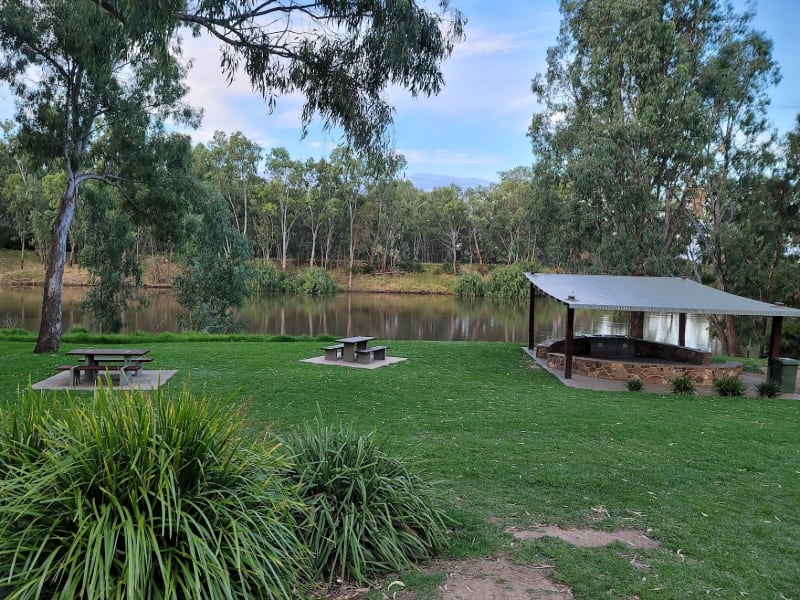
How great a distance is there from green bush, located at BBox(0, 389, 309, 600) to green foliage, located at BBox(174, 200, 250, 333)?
18.9m

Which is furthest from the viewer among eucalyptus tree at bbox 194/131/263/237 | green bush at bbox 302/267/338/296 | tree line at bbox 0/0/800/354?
green bush at bbox 302/267/338/296

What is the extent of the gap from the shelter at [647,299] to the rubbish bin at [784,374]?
29cm

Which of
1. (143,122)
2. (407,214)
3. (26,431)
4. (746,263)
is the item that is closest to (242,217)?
(407,214)

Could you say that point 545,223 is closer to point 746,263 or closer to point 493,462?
point 746,263

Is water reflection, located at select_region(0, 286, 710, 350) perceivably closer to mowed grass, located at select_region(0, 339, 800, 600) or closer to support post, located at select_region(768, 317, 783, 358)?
support post, located at select_region(768, 317, 783, 358)

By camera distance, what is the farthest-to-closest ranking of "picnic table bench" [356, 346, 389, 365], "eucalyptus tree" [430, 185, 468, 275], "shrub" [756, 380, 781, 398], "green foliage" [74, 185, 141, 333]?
"eucalyptus tree" [430, 185, 468, 275], "green foliage" [74, 185, 141, 333], "picnic table bench" [356, 346, 389, 365], "shrub" [756, 380, 781, 398]

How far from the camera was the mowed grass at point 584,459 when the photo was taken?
3012 millimetres

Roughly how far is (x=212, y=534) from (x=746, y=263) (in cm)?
1903

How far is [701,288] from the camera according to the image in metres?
12.1

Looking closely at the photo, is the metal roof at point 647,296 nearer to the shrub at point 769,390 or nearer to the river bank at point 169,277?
the shrub at point 769,390

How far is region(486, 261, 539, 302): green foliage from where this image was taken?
44125mm

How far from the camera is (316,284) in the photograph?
45.0 meters

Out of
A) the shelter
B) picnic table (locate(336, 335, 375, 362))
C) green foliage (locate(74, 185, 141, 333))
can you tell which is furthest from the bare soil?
green foliage (locate(74, 185, 141, 333))

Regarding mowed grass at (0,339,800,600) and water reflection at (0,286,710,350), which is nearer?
mowed grass at (0,339,800,600)
